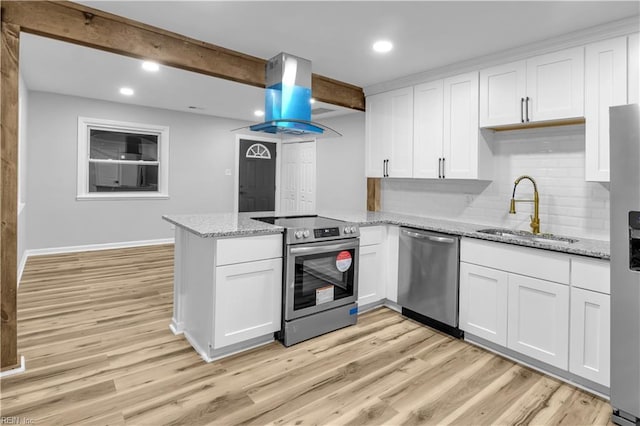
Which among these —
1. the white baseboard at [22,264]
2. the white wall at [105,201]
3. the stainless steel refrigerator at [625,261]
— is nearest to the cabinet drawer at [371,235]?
the stainless steel refrigerator at [625,261]

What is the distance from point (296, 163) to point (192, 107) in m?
2.11

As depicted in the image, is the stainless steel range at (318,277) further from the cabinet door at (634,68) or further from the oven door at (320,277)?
the cabinet door at (634,68)

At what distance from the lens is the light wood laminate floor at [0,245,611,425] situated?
1.98 metres

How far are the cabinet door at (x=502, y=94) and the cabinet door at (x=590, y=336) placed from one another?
151 cm

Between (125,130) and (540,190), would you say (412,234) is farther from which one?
(125,130)

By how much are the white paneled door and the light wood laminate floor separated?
364 centimetres

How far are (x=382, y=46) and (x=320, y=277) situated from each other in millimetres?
2048

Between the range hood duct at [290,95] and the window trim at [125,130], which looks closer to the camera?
the range hood duct at [290,95]

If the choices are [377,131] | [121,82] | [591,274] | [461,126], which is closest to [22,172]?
[121,82]

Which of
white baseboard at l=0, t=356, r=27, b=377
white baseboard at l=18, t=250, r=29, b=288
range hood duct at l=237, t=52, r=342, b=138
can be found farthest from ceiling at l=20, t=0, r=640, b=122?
white baseboard at l=0, t=356, r=27, b=377

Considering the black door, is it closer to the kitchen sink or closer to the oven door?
the oven door

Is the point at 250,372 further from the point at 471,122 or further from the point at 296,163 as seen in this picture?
the point at 296,163

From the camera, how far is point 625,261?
191 cm

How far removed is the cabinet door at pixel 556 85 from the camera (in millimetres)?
2672
